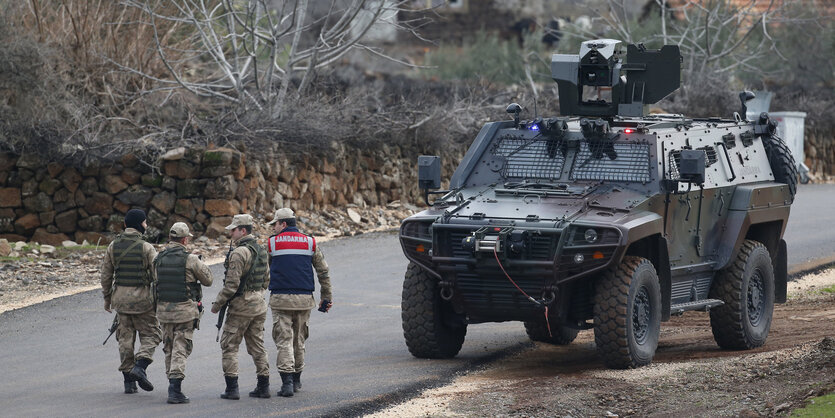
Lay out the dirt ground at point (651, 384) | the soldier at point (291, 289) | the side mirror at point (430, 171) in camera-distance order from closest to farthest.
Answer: the dirt ground at point (651, 384)
the soldier at point (291, 289)
the side mirror at point (430, 171)

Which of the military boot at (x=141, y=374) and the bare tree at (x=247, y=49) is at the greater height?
the bare tree at (x=247, y=49)

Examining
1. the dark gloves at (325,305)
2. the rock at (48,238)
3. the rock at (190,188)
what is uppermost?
→ the rock at (190,188)

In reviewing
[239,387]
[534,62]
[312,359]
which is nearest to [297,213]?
[312,359]

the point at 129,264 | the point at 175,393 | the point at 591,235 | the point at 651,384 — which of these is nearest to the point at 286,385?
the point at 175,393

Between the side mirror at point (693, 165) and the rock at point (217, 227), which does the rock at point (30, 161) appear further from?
the side mirror at point (693, 165)

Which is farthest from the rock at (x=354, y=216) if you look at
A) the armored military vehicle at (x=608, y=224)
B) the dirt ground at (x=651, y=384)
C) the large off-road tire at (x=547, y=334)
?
the dirt ground at (x=651, y=384)

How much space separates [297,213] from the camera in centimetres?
2056

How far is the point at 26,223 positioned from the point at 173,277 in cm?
1074

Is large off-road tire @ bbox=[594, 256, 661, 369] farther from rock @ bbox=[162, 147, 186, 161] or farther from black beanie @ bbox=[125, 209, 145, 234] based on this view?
rock @ bbox=[162, 147, 186, 161]

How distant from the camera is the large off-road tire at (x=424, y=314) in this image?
10.8 meters

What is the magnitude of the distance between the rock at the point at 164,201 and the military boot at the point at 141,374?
9483 millimetres

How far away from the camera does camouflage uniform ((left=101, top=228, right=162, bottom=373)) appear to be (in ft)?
32.2

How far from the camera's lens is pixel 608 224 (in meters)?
9.84

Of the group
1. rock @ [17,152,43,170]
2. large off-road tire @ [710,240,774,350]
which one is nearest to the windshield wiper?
large off-road tire @ [710,240,774,350]
